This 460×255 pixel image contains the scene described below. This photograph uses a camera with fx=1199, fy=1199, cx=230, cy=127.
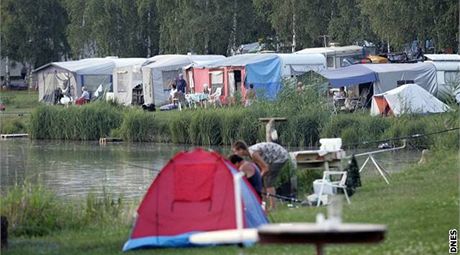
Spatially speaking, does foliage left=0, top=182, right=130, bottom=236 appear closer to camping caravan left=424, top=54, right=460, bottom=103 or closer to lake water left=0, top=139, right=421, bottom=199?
lake water left=0, top=139, right=421, bottom=199

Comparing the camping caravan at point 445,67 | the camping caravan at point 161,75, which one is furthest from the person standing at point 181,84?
the camping caravan at point 445,67

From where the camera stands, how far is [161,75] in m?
45.0

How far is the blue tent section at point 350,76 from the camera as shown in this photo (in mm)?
37062

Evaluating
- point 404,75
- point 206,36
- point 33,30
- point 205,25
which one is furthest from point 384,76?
point 33,30

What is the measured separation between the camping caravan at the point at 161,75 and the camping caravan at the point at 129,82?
0.77 meters

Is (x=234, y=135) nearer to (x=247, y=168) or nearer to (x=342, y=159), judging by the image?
(x=342, y=159)

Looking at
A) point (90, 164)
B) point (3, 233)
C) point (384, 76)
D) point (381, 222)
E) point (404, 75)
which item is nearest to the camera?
point (3, 233)

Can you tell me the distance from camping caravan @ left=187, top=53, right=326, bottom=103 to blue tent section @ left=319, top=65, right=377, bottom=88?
2.00 m

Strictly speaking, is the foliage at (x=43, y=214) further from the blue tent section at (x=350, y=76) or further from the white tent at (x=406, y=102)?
the blue tent section at (x=350, y=76)

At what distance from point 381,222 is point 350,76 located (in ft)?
78.1

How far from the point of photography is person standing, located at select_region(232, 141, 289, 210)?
17.2 metres

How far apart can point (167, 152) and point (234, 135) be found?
2177mm

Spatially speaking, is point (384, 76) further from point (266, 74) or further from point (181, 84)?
point (181, 84)

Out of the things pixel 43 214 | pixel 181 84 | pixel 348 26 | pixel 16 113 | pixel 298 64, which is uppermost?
pixel 348 26
